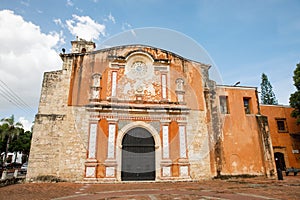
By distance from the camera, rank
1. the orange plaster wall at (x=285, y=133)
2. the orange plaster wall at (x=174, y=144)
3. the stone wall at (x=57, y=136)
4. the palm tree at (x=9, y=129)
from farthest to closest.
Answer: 1. the palm tree at (x=9, y=129)
2. the orange plaster wall at (x=285, y=133)
3. the orange plaster wall at (x=174, y=144)
4. the stone wall at (x=57, y=136)

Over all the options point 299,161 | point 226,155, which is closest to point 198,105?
point 226,155

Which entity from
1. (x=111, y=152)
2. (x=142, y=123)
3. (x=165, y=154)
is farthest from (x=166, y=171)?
(x=111, y=152)

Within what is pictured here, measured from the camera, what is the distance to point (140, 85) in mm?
13906

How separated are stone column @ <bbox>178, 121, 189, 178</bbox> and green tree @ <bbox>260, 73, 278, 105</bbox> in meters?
24.7

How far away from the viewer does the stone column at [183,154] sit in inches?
495

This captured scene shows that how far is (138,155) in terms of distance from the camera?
1265 cm

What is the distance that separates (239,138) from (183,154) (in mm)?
3953

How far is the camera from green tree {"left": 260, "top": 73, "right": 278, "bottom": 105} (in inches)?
1310

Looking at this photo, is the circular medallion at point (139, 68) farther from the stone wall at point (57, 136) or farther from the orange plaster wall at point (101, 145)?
the stone wall at point (57, 136)

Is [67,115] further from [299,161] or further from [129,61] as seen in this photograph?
[299,161]

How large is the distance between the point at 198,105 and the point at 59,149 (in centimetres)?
863

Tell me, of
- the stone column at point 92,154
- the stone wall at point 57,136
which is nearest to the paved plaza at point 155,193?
the stone wall at point 57,136

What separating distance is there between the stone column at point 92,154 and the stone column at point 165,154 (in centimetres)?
369

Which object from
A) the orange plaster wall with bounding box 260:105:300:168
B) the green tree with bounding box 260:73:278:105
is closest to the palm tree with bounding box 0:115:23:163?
the orange plaster wall with bounding box 260:105:300:168
